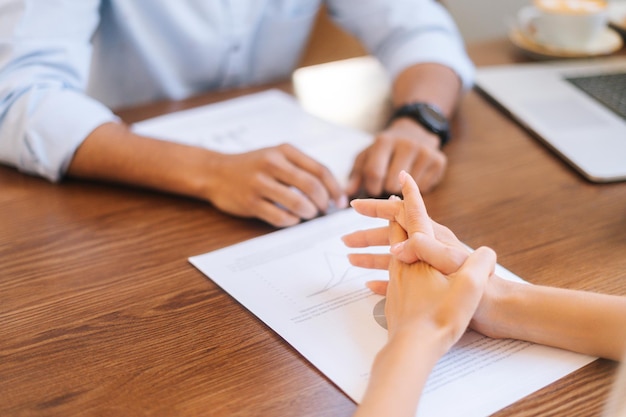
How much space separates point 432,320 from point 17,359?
35 cm

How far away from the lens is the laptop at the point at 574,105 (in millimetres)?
931

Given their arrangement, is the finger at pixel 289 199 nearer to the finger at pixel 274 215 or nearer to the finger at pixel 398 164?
the finger at pixel 274 215

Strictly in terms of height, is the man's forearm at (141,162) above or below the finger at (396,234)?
below

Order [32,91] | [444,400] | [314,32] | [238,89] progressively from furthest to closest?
1. [314,32]
2. [238,89]
3. [32,91]
4. [444,400]

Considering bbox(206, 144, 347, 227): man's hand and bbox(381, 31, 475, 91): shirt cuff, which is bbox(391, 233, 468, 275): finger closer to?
bbox(206, 144, 347, 227): man's hand

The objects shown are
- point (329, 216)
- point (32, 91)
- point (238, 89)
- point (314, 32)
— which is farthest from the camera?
point (314, 32)

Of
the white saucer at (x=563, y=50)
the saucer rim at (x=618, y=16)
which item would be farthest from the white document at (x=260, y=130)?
the saucer rim at (x=618, y=16)

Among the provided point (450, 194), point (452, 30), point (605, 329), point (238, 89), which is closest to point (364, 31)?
point (452, 30)

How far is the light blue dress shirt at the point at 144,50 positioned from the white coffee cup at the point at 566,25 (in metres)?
0.19

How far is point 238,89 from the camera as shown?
1157mm

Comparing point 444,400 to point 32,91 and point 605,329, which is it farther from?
point 32,91

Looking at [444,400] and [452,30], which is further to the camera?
[452,30]

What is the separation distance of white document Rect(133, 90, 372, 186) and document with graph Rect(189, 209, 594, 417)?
0.63ft

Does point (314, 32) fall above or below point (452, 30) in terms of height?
below
